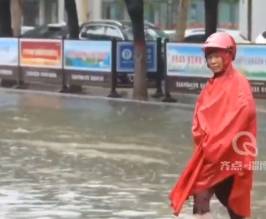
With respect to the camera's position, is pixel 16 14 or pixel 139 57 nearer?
pixel 139 57

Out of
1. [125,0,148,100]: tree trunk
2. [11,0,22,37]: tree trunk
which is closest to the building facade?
[11,0,22,37]: tree trunk

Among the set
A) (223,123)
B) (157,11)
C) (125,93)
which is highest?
(223,123)

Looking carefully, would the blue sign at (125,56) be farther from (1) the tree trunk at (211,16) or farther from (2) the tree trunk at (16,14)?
(2) the tree trunk at (16,14)

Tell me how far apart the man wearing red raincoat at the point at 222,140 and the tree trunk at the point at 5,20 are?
17456 mm

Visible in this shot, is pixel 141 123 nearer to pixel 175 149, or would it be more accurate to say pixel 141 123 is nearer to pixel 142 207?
pixel 175 149

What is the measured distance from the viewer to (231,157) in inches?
255

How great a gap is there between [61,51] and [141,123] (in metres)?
5.58

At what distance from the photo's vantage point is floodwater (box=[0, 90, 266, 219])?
29.2 ft

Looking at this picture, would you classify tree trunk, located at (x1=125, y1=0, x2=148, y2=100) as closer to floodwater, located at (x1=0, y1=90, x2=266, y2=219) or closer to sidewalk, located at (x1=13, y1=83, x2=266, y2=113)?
sidewalk, located at (x1=13, y1=83, x2=266, y2=113)

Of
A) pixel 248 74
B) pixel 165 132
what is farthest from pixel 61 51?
pixel 165 132

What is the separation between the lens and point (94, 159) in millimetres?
11898

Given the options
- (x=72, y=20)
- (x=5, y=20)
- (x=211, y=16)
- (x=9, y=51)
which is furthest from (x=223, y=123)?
(x=72, y=20)

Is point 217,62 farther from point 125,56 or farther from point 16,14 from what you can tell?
point 16,14

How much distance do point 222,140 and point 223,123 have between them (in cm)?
12
